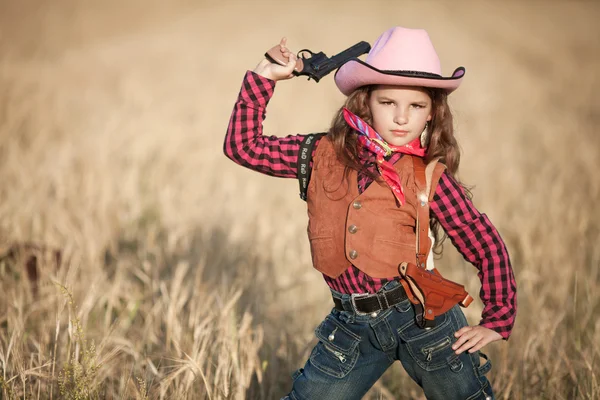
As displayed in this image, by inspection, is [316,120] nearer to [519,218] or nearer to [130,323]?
[519,218]

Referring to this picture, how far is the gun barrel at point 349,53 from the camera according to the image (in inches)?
117

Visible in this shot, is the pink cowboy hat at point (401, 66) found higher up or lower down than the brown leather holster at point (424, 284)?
higher up

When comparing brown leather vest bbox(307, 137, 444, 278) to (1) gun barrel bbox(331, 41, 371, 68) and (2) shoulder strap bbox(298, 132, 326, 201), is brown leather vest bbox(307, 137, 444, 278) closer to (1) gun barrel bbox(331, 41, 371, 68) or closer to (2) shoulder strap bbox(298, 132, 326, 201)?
(2) shoulder strap bbox(298, 132, 326, 201)

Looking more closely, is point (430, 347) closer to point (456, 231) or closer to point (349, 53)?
point (456, 231)

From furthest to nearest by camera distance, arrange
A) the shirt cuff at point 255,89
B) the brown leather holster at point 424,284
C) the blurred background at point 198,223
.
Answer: the blurred background at point 198,223, the shirt cuff at point 255,89, the brown leather holster at point 424,284

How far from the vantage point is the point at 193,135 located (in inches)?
335

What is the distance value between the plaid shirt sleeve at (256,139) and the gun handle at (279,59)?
83 millimetres

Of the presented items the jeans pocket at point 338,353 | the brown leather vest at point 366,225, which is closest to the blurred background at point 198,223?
the jeans pocket at point 338,353

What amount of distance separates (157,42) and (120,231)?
30.0 ft

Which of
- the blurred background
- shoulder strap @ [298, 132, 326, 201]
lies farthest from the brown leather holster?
the blurred background

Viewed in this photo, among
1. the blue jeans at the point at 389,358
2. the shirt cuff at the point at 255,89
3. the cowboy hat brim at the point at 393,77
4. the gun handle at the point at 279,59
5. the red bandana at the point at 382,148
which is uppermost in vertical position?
the gun handle at the point at 279,59

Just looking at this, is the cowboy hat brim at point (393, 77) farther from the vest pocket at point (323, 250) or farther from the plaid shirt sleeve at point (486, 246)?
the vest pocket at point (323, 250)

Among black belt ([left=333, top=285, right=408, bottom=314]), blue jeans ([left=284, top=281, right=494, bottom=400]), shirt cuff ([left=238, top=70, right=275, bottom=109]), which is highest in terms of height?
shirt cuff ([left=238, top=70, right=275, bottom=109])

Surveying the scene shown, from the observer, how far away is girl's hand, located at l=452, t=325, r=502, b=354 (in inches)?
113
